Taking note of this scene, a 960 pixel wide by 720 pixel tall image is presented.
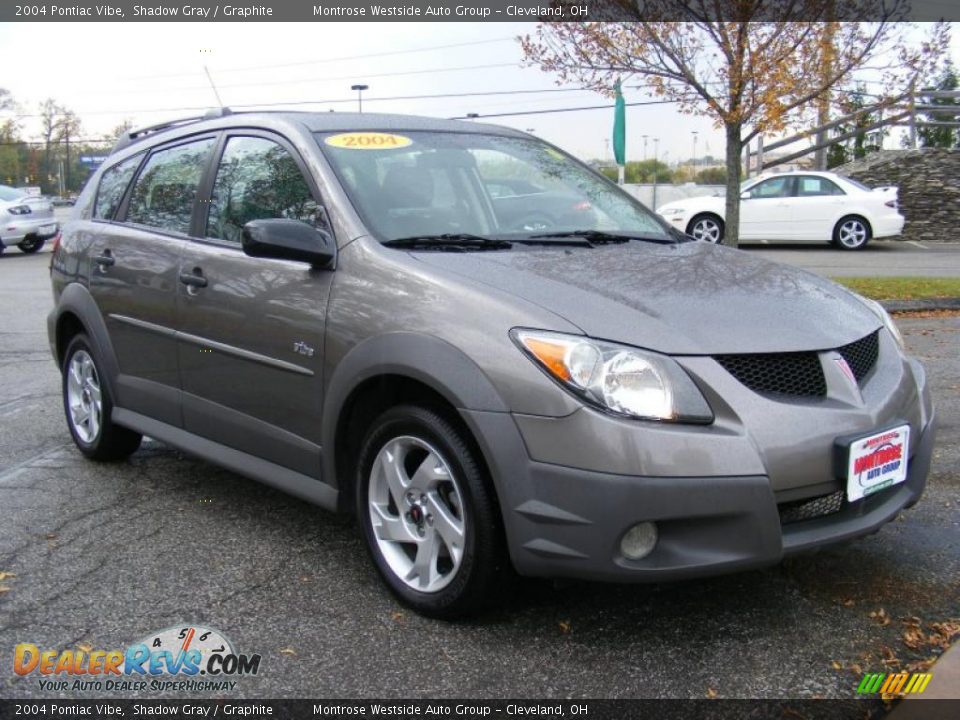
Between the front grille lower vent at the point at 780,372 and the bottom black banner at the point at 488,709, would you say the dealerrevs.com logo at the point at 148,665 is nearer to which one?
the bottom black banner at the point at 488,709

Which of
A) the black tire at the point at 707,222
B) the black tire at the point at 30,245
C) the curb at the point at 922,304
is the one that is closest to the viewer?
the curb at the point at 922,304

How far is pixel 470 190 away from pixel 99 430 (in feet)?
8.02

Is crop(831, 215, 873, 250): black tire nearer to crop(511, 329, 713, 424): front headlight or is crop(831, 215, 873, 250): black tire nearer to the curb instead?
the curb

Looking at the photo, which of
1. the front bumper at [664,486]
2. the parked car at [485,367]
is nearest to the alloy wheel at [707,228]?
the parked car at [485,367]

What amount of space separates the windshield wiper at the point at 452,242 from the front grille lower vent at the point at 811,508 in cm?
140

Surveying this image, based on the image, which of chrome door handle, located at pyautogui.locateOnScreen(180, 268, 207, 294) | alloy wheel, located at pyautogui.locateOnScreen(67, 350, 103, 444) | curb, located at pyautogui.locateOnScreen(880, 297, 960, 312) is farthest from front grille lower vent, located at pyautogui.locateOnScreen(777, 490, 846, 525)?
curb, located at pyautogui.locateOnScreen(880, 297, 960, 312)

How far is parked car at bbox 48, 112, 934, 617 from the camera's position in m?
2.85

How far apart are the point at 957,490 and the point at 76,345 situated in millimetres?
4469

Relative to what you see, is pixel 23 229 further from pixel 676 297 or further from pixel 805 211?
pixel 676 297

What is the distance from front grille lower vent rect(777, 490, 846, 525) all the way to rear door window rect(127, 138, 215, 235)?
2.88 metres

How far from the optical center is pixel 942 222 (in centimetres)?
2259

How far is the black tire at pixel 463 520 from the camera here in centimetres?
303

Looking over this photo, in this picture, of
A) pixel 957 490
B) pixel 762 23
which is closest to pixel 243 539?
pixel 957 490

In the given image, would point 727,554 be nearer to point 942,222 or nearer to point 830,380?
point 830,380
